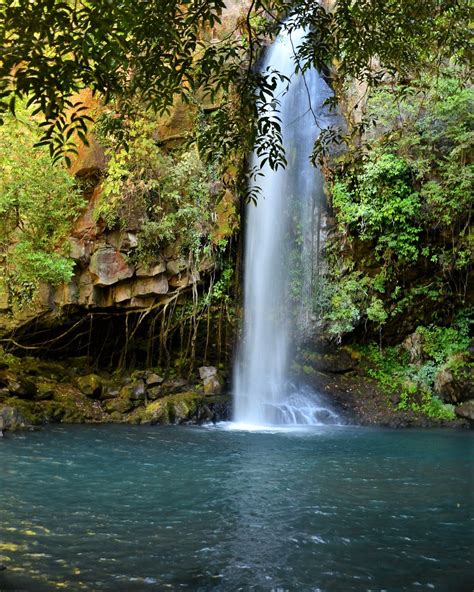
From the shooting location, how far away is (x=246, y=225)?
58.0 feet

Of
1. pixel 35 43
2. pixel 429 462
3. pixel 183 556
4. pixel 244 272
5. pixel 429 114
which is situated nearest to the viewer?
pixel 35 43

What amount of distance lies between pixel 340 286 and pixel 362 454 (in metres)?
7.60

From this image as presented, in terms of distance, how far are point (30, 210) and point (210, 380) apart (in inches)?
274

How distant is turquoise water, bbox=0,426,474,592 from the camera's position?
469 centimetres

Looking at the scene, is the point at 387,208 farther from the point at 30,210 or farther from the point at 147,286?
the point at 30,210

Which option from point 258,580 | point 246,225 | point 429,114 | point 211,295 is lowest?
point 258,580

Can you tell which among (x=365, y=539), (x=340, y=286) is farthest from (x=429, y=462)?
(x=340, y=286)

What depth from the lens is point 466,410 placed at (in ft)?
50.9

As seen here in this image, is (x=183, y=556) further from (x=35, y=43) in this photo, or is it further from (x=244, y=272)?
(x=244, y=272)

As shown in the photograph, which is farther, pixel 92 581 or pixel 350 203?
pixel 350 203

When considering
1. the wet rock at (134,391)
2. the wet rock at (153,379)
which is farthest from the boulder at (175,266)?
the wet rock at (134,391)

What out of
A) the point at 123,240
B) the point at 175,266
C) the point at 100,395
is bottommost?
the point at 100,395

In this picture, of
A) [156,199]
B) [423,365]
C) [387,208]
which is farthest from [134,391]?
[387,208]

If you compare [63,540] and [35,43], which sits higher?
[35,43]
